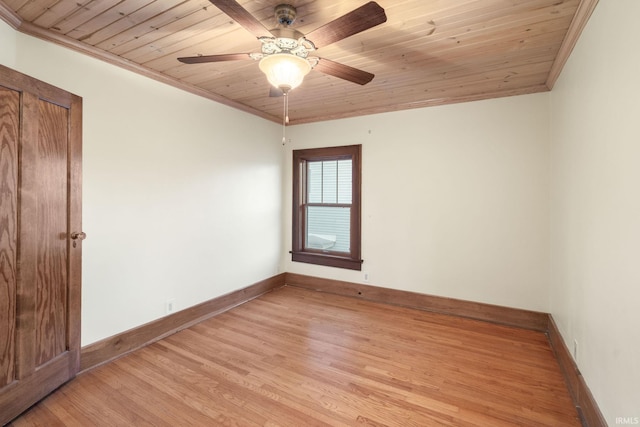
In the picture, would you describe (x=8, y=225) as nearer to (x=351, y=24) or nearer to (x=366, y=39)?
(x=351, y=24)

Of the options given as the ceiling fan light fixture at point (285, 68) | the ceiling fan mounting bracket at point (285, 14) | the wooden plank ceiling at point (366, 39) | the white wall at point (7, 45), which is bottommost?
the ceiling fan light fixture at point (285, 68)

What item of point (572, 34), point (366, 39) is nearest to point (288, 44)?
point (366, 39)

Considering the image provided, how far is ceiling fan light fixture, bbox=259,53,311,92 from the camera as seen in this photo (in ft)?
5.67

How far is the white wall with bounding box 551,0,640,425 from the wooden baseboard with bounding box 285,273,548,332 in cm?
85

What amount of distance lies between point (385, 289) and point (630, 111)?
9.96ft

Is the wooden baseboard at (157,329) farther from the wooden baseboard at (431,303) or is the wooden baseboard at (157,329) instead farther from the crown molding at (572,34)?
the crown molding at (572,34)

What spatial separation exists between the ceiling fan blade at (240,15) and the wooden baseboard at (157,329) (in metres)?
2.65

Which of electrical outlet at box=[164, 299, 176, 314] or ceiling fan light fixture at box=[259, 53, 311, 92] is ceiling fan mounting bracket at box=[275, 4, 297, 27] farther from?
electrical outlet at box=[164, 299, 176, 314]

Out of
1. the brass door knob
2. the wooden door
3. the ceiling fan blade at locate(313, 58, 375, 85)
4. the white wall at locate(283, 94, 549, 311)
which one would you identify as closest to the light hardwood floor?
the wooden door

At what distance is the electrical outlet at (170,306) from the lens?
2.99 metres

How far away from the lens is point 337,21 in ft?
4.77

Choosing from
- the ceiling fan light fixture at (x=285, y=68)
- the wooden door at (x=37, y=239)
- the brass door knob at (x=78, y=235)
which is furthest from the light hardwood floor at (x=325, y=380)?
the ceiling fan light fixture at (x=285, y=68)

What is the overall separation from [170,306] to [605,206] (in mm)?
3526

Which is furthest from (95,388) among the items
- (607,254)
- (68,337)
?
(607,254)
